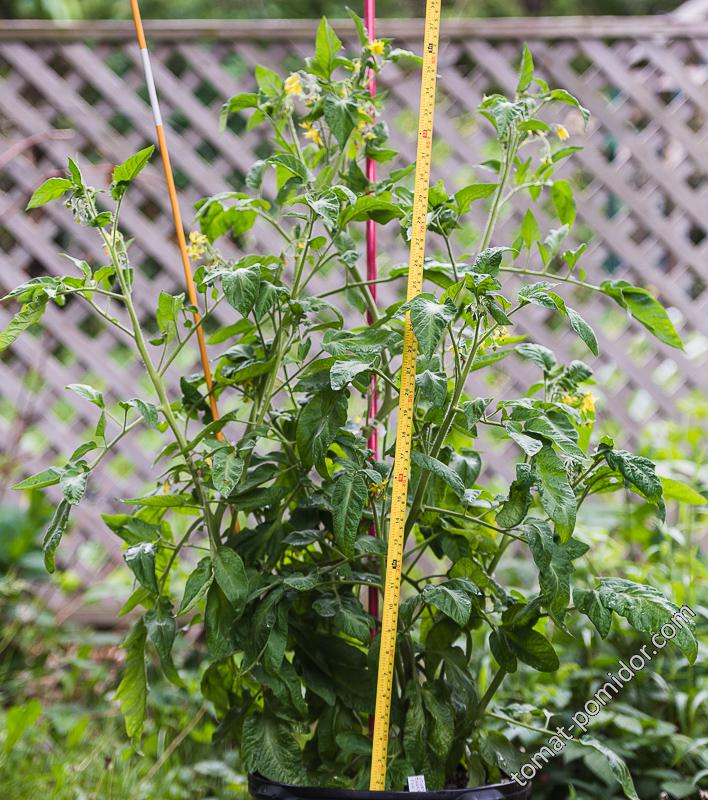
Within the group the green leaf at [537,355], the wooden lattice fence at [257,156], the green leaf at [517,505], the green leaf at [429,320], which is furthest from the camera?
the wooden lattice fence at [257,156]

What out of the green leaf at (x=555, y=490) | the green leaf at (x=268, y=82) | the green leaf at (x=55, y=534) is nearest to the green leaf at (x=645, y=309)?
the green leaf at (x=555, y=490)

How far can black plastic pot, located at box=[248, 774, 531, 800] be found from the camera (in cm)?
100

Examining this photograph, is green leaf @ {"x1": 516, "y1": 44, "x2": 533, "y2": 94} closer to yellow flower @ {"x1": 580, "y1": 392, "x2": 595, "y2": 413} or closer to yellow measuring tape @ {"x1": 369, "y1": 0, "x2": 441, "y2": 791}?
yellow measuring tape @ {"x1": 369, "y1": 0, "x2": 441, "y2": 791}

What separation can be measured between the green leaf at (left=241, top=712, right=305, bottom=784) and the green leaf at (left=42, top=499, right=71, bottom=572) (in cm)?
32

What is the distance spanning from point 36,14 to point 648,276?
14.2 ft

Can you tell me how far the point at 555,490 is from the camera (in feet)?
3.32

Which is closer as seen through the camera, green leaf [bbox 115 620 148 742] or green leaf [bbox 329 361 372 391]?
green leaf [bbox 329 361 372 391]

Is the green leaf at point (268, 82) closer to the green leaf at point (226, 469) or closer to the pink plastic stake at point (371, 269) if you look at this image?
the pink plastic stake at point (371, 269)

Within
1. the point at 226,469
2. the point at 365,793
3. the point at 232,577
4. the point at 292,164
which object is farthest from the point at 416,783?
the point at 292,164

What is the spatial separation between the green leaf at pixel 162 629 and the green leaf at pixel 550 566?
45 cm

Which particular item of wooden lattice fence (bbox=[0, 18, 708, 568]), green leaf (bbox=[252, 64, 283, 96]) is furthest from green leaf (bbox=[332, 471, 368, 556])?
wooden lattice fence (bbox=[0, 18, 708, 568])

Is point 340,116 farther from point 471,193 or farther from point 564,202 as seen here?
point 564,202

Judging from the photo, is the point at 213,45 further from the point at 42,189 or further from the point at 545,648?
the point at 545,648

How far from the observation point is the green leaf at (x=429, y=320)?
961 mm
